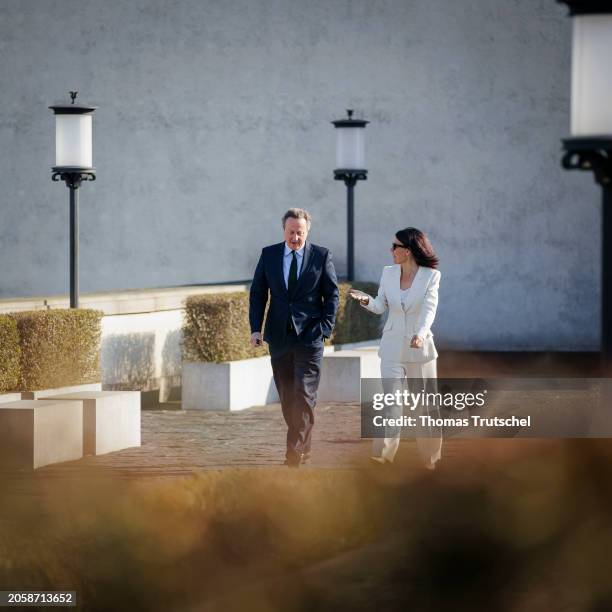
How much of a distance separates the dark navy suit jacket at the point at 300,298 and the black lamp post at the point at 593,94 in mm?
4193

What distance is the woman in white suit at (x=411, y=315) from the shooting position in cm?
951

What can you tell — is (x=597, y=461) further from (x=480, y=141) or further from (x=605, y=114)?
(x=480, y=141)

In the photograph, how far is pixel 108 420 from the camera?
10.7 meters

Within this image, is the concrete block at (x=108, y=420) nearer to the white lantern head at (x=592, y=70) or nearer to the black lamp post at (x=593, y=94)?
the black lamp post at (x=593, y=94)

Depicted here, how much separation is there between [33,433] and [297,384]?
6.08 feet

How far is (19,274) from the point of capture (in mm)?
21453

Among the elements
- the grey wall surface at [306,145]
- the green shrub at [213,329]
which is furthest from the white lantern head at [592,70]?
the grey wall surface at [306,145]

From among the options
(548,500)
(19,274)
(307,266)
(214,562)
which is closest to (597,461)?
(548,500)

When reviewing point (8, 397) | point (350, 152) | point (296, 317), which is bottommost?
point (8, 397)

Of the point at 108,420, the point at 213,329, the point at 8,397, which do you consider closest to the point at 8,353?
the point at 8,397

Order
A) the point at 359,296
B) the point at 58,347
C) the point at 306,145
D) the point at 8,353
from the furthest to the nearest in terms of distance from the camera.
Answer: the point at 306,145 < the point at 58,347 < the point at 8,353 < the point at 359,296

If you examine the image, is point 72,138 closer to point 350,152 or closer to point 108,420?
point 108,420

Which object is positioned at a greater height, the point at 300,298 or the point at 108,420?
the point at 300,298

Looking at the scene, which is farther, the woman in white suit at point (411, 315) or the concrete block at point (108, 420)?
the concrete block at point (108, 420)
